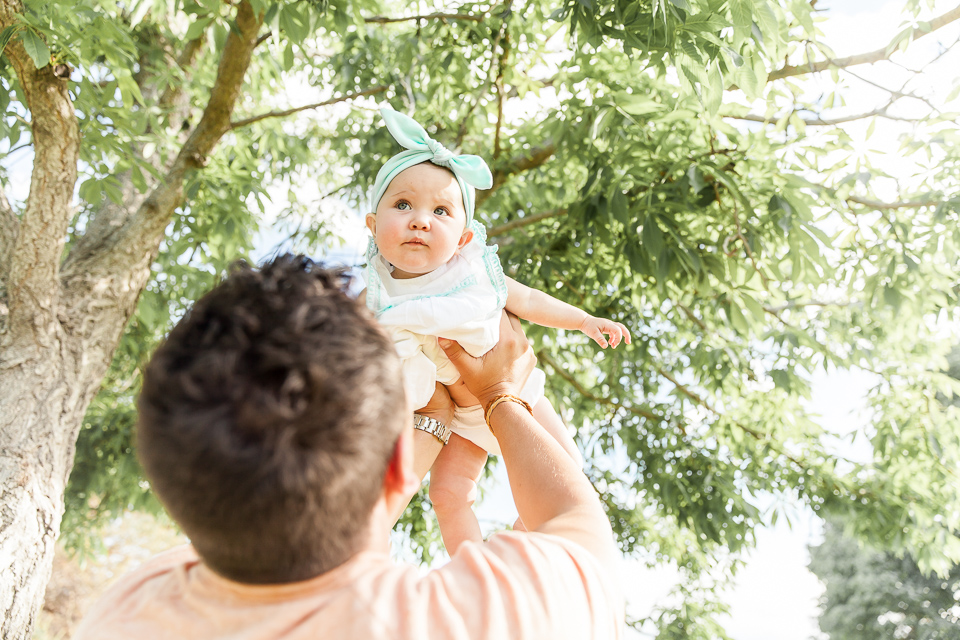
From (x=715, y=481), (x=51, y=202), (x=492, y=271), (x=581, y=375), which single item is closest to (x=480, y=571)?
(x=492, y=271)

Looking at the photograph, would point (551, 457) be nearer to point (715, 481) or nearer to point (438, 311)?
point (438, 311)

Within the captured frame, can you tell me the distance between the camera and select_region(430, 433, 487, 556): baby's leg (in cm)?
163

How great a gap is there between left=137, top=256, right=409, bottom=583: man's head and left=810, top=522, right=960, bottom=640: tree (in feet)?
47.4

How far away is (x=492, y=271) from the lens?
5.74 feet

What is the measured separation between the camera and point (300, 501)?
0.73 metres

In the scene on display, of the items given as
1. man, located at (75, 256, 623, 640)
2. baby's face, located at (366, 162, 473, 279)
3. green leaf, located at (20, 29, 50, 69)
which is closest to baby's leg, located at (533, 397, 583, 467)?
baby's face, located at (366, 162, 473, 279)

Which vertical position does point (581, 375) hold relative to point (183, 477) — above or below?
above

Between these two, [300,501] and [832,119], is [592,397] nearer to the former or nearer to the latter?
[832,119]

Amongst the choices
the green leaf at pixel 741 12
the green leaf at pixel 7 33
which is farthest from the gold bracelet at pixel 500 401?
the green leaf at pixel 7 33

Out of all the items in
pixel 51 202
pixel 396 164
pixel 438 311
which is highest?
pixel 51 202

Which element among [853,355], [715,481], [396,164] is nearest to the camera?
[396,164]

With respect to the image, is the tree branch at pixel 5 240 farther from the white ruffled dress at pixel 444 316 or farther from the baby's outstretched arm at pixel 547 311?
the baby's outstretched arm at pixel 547 311

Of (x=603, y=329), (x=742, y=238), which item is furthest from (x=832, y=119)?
(x=603, y=329)

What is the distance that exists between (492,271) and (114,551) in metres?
18.1
